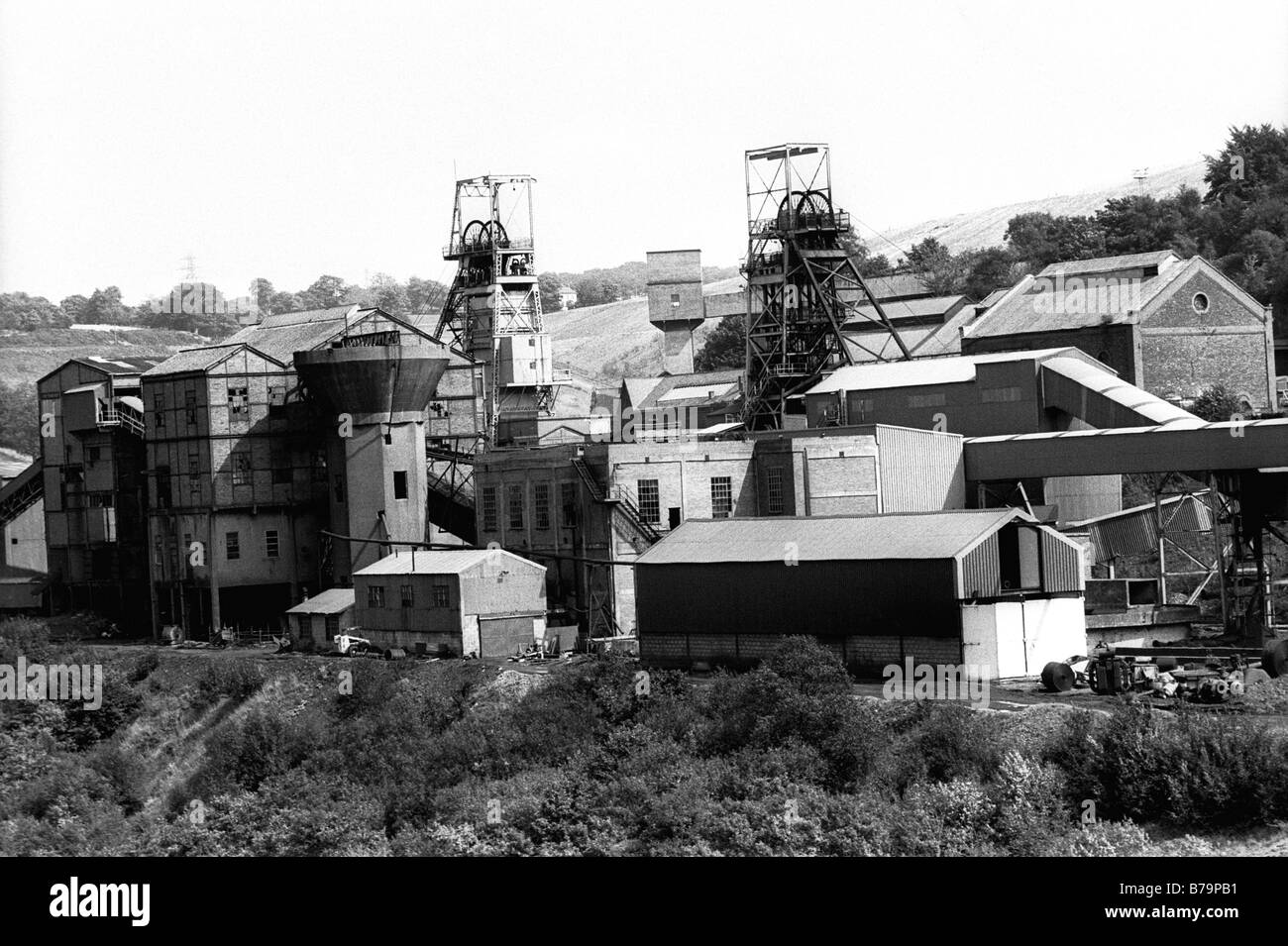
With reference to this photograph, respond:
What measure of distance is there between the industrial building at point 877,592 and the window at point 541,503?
10.0 m

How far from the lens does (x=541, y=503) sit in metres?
57.4

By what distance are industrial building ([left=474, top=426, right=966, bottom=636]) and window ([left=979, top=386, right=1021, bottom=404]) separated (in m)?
4.00

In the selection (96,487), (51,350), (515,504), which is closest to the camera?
(515,504)

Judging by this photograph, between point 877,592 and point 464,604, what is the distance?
15285 millimetres

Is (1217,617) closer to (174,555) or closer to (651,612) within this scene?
(651,612)

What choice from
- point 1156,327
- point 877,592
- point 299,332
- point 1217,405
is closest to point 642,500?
point 877,592

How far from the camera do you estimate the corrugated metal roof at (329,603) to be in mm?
59375

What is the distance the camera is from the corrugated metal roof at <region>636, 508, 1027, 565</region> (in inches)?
1674

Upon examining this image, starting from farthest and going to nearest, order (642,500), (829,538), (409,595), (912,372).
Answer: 1. (912,372)
2. (642,500)
3. (409,595)
4. (829,538)

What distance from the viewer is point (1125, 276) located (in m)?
70.2

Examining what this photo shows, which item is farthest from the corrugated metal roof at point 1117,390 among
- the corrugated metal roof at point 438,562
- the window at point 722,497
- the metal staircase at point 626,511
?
the corrugated metal roof at point 438,562

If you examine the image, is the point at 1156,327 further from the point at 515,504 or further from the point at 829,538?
the point at 829,538

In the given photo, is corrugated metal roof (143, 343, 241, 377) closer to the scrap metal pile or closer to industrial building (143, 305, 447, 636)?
industrial building (143, 305, 447, 636)

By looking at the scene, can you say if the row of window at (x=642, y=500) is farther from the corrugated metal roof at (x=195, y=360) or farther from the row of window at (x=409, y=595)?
the corrugated metal roof at (x=195, y=360)
